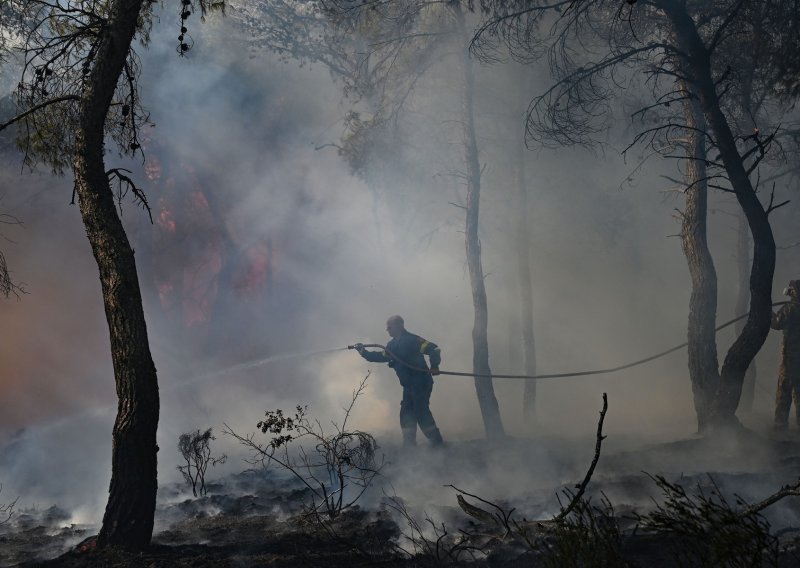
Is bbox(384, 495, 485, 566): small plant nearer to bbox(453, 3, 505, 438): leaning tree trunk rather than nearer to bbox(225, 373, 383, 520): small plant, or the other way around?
bbox(225, 373, 383, 520): small plant

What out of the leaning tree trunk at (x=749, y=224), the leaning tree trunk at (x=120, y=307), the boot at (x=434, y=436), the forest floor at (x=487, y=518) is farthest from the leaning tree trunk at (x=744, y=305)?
the leaning tree trunk at (x=120, y=307)

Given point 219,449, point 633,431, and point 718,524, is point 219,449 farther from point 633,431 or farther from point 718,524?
point 718,524

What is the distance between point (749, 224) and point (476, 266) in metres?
4.69

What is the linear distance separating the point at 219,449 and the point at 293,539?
732 centimetres

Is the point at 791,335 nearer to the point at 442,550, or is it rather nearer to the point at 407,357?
the point at 407,357

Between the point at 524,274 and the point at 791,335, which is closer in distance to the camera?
the point at 791,335

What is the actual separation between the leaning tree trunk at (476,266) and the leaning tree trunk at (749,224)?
384cm

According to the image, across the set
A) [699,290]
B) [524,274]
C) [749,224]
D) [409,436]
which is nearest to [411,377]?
[409,436]

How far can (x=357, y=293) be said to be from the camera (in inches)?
733

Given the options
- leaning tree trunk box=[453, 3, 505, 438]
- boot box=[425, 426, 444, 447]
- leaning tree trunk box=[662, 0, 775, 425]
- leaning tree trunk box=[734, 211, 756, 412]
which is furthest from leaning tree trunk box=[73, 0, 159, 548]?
leaning tree trunk box=[734, 211, 756, 412]

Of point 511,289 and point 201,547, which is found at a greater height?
point 511,289

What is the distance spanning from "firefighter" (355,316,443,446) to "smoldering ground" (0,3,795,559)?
416cm

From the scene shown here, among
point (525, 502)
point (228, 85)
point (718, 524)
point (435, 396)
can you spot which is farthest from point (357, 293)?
point (718, 524)

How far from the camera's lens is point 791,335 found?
9.05 m
